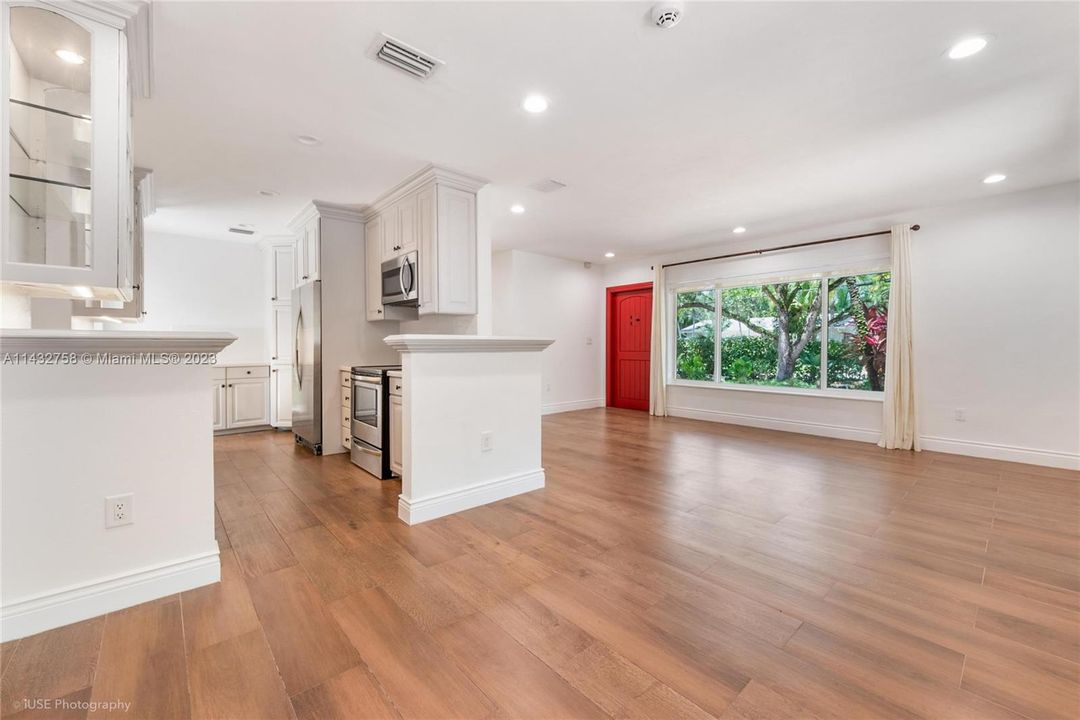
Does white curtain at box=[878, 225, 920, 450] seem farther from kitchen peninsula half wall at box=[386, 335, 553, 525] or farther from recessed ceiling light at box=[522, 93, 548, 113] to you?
recessed ceiling light at box=[522, 93, 548, 113]

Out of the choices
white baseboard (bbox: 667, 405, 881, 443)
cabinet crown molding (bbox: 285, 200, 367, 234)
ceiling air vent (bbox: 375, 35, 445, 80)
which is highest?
cabinet crown molding (bbox: 285, 200, 367, 234)

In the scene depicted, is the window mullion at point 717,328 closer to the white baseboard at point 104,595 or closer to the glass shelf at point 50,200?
the white baseboard at point 104,595

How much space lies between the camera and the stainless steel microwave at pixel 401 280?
371 cm

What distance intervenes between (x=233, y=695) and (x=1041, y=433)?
5.97m

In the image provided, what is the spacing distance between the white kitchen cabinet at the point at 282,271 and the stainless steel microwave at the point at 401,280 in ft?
7.11

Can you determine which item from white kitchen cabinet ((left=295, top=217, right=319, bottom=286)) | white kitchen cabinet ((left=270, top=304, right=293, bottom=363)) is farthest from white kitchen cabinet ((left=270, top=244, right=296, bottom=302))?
white kitchen cabinet ((left=295, top=217, right=319, bottom=286))

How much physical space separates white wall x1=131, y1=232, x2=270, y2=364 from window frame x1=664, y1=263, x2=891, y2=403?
5671mm

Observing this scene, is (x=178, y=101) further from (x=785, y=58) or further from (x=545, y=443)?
(x=545, y=443)

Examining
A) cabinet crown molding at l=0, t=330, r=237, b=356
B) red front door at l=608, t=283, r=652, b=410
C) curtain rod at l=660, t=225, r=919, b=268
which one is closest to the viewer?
cabinet crown molding at l=0, t=330, r=237, b=356

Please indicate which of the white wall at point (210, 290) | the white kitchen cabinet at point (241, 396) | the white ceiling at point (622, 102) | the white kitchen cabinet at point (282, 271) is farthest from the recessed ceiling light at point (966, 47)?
the white wall at point (210, 290)

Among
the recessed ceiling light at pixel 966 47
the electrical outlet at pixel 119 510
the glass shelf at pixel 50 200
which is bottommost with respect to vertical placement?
the electrical outlet at pixel 119 510

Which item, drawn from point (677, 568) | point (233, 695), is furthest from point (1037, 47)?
point (233, 695)

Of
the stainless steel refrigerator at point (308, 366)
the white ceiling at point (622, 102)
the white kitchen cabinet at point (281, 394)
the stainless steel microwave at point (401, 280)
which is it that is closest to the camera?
the white ceiling at point (622, 102)

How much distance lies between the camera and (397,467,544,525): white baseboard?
8.79 feet
